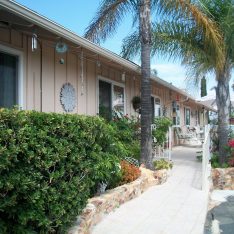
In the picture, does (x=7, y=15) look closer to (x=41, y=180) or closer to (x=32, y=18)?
(x=32, y=18)

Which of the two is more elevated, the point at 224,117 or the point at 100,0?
the point at 100,0

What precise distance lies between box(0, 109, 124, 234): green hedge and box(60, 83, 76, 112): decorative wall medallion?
3621 millimetres

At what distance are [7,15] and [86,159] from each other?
8.77 ft

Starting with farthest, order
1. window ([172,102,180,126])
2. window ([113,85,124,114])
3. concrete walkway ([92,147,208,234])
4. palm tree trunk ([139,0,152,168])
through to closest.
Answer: window ([172,102,180,126])
window ([113,85,124,114])
palm tree trunk ([139,0,152,168])
concrete walkway ([92,147,208,234])

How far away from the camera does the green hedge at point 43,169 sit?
3457 mm

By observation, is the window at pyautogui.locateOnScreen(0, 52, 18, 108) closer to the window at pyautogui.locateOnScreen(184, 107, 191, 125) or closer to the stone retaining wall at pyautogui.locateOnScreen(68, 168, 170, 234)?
the stone retaining wall at pyautogui.locateOnScreen(68, 168, 170, 234)

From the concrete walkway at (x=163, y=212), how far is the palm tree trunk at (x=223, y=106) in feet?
10.2

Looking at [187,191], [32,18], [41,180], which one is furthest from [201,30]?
[41,180]

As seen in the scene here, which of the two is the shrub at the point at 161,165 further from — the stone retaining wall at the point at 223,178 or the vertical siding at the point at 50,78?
the vertical siding at the point at 50,78

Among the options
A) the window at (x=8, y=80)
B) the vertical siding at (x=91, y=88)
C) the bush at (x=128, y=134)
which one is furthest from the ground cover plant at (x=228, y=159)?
the window at (x=8, y=80)

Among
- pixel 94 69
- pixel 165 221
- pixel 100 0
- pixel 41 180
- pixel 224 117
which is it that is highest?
pixel 100 0

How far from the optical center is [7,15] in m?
5.86

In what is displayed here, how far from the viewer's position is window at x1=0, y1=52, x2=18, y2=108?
6559 mm

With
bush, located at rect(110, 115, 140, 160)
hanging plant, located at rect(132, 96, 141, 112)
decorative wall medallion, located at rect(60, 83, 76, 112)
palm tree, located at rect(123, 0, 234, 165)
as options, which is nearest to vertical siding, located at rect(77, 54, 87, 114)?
decorative wall medallion, located at rect(60, 83, 76, 112)
